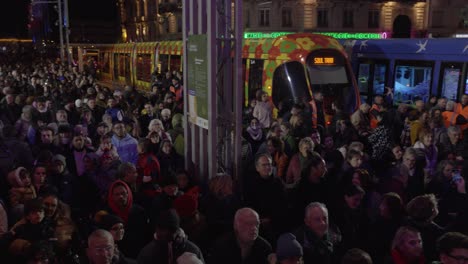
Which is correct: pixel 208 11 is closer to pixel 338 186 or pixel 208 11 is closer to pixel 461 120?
pixel 338 186

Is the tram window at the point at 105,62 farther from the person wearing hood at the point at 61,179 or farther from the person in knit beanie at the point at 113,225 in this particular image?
the person in knit beanie at the point at 113,225

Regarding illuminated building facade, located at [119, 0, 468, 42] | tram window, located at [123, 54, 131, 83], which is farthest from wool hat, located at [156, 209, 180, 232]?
illuminated building facade, located at [119, 0, 468, 42]

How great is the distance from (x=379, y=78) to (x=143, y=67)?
13752 millimetres

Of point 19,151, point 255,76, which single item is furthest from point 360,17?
point 19,151

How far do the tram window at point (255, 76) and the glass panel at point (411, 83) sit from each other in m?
4.08

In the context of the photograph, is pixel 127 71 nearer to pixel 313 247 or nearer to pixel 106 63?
pixel 106 63

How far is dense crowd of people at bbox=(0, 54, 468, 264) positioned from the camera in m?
4.14

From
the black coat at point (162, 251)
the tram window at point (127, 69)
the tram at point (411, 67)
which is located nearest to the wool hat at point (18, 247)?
the black coat at point (162, 251)

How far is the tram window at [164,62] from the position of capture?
869 inches

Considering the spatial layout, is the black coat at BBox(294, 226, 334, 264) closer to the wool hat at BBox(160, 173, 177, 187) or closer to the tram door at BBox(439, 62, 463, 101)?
the wool hat at BBox(160, 173, 177, 187)

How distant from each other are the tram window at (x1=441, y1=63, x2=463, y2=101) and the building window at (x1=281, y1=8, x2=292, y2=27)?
3280cm

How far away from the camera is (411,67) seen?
14.4m

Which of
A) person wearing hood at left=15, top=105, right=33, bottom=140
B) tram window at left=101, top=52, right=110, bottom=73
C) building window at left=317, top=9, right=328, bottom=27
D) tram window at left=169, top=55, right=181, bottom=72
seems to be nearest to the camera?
person wearing hood at left=15, top=105, right=33, bottom=140

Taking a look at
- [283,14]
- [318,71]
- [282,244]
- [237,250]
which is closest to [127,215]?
[237,250]
